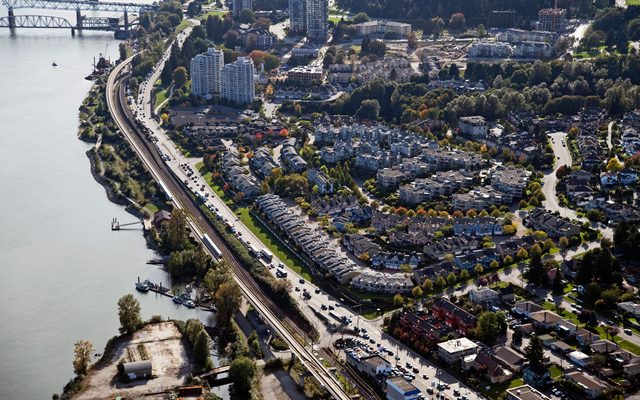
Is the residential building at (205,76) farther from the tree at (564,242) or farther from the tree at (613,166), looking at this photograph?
the tree at (564,242)

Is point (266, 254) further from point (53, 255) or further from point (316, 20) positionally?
point (316, 20)

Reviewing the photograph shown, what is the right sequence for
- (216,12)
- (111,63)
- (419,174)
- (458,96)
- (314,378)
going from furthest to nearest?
(216,12)
(111,63)
(458,96)
(419,174)
(314,378)

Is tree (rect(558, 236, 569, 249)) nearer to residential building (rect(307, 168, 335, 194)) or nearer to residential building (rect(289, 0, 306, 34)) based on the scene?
residential building (rect(307, 168, 335, 194))

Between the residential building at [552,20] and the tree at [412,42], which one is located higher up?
the residential building at [552,20]

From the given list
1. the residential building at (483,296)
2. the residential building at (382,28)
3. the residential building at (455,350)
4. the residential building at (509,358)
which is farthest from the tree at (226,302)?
the residential building at (382,28)

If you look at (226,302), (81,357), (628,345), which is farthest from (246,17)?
(628,345)

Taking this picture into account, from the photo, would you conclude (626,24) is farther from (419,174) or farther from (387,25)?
(419,174)

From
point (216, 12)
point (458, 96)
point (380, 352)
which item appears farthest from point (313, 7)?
point (380, 352)

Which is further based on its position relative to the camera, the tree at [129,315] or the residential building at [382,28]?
the residential building at [382,28]

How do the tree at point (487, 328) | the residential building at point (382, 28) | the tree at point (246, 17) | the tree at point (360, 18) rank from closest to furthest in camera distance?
the tree at point (487, 328)
the residential building at point (382, 28)
the tree at point (360, 18)
the tree at point (246, 17)
